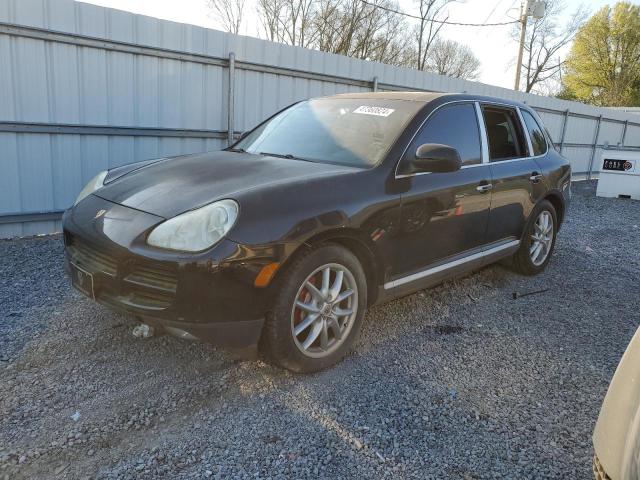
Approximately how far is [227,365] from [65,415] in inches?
35.0

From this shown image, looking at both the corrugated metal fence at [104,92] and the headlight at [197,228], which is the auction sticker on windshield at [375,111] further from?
the corrugated metal fence at [104,92]

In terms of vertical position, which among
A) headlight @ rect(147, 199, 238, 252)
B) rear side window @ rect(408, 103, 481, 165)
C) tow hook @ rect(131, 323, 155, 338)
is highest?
rear side window @ rect(408, 103, 481, 165)

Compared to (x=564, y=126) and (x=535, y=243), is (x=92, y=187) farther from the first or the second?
(x=564, y=126)

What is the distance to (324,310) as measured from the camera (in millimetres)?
2990

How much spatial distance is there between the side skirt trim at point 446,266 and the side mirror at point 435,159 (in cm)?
70

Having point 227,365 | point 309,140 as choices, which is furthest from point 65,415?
point 309,140

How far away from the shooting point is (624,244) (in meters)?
7.24

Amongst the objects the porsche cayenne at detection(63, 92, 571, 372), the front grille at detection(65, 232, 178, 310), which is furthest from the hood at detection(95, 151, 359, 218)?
the front grille at detection(65, 232, 178, 310)

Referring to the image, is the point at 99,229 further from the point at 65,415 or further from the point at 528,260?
the point at 528,260

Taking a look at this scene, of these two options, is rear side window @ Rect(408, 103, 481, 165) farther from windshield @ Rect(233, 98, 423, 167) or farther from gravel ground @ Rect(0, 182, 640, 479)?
gravel ground @ Rect(0, 182, 640, 479)

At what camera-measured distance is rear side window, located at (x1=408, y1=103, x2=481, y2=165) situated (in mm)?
3666

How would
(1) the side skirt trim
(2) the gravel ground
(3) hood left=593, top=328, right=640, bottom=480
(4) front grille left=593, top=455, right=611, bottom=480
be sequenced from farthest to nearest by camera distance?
(1) the side skirt trim
(2) the gravel ground
(4) front grille left=593, top=455, right=611, bottom=480
(3) hood left=593, top=328, right=640, bottom=480

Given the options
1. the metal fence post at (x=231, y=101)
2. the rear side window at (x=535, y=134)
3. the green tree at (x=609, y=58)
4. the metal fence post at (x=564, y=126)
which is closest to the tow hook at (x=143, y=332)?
the rear side window at (x=535, y=134)

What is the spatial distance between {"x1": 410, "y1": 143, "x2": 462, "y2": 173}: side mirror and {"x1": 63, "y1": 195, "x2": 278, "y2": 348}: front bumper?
1.30 meters
